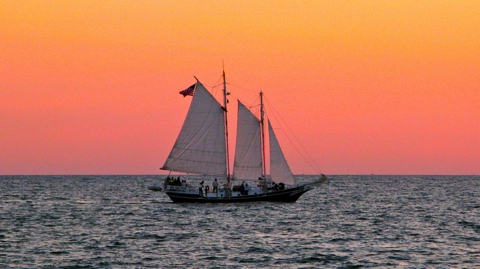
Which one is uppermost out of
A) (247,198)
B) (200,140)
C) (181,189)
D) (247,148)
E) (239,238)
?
(200,140)

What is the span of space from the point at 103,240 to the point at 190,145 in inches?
1286

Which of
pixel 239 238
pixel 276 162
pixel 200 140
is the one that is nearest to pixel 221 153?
pixel 200 140

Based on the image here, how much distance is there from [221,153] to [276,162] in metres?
7.05

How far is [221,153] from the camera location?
3730 inches

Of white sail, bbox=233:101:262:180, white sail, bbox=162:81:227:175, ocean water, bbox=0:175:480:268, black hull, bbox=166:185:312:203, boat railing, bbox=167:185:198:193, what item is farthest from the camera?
boat railing, bbox=167:185:198:193

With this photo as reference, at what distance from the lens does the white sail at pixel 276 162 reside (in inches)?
3634

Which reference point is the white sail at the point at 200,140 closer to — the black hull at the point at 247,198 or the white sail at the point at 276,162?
the black hull at the point at 247,198

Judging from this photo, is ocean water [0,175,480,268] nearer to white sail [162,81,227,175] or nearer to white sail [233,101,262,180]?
white sail [233,101,262,180]

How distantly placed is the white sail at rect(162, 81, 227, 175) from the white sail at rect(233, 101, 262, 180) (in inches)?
106

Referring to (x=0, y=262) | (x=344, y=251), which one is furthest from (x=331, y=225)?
(x=0, y=262)

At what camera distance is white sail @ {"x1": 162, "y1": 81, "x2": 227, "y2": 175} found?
91.9 m

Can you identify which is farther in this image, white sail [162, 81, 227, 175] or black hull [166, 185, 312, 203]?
black hull [166, 185, 312, 203]

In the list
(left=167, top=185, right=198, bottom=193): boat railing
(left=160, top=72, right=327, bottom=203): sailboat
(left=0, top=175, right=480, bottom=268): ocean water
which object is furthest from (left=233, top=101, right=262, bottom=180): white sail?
(left=167, top=185, right=198, bottom=193): boat railing

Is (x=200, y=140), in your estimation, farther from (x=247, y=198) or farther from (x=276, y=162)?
(x=276, y=162)
